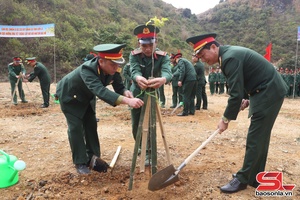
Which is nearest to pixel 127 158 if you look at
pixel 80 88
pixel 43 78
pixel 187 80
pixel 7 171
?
pixel 80 88

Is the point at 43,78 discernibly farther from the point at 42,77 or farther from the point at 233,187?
the point at 233,187

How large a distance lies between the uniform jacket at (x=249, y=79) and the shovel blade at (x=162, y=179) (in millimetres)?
900

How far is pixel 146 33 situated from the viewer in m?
3.33

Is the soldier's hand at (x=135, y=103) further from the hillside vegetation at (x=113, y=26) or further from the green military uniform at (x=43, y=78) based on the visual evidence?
the green military uniform at (x=43, y=78)

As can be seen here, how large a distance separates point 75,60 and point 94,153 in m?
18.0

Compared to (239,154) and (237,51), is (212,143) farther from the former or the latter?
(237,51)

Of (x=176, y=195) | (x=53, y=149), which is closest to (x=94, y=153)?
(x=53, y=149)

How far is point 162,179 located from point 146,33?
71.6 inches

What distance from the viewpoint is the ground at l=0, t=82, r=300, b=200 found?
2.99 meters

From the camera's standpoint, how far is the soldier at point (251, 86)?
8.93ft

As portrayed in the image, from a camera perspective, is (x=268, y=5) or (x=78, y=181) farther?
(x=268, y=5)

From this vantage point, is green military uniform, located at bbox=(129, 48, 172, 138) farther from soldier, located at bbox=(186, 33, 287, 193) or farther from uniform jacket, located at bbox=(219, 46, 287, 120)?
uniform jacket, located at bbox=(219, 46, 287, 120)

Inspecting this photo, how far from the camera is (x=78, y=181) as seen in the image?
10.7 ft

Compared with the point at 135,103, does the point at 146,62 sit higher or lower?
higher
